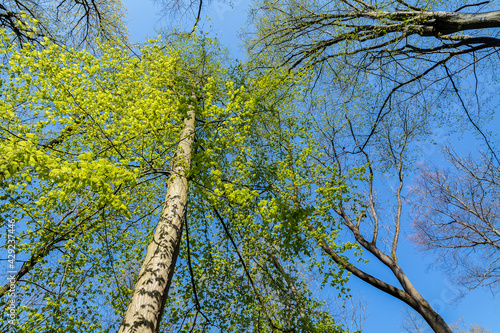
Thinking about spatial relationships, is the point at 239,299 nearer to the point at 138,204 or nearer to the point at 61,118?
the point at 138,204

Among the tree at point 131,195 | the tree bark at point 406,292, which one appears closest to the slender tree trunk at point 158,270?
the tree at point 131,195

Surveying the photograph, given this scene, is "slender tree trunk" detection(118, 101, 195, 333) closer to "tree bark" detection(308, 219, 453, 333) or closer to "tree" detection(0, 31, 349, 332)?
"tree" detection(0, 31, 349, 332)

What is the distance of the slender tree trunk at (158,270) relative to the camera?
326 centimetres

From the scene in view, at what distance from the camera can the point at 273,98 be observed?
393 inches

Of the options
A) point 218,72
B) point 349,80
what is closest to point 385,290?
point 349,80

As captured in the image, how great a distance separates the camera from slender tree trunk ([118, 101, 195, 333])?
128 inches

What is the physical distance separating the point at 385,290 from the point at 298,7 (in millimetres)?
9201

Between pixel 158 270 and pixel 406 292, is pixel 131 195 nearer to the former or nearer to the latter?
pixel 158 270

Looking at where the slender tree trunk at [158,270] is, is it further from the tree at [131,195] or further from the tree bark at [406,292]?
the tree bark at [406,292]

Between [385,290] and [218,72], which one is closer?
[385,290]

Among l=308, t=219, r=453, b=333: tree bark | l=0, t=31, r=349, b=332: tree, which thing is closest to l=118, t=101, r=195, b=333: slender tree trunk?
l=0, t=31, r=349, b=332: tree

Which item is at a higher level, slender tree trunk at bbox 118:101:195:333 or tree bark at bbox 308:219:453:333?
tree bark at bbox 308:219:453:333

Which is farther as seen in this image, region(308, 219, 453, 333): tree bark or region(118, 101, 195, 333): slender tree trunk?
region(308, 219, 453, 333): tree bark

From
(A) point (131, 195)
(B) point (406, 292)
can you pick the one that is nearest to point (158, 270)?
(A) point (131, 195)
